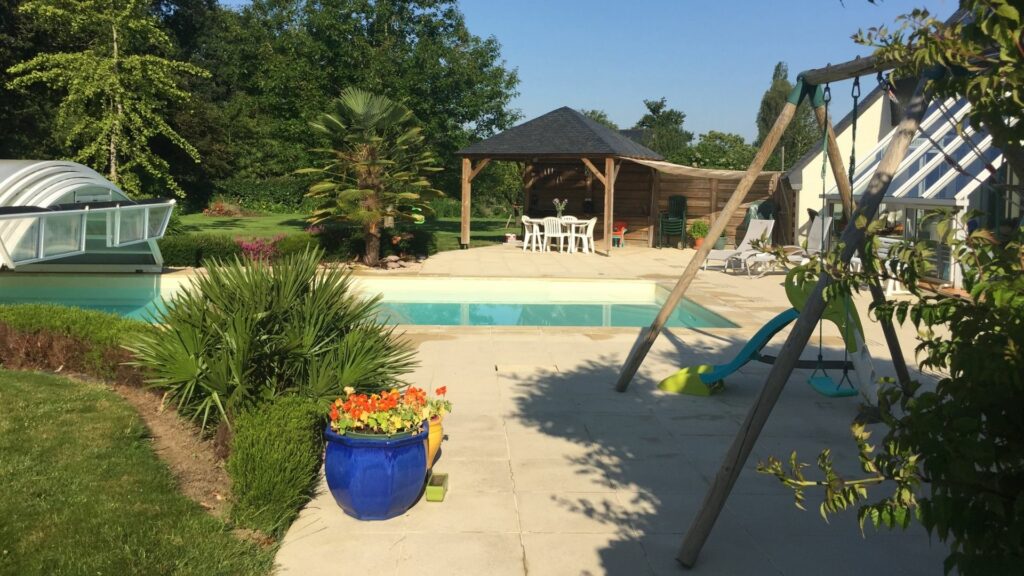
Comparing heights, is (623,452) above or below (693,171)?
below

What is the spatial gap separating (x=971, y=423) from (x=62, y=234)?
12538 millimetres

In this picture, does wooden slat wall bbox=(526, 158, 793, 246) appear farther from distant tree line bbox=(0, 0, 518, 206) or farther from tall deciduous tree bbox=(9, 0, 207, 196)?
tall deciduous tree bbox=(9, 0, 207, 196)

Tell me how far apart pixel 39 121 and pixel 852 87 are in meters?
29.5

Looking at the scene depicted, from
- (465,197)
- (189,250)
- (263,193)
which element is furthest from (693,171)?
(263,193)

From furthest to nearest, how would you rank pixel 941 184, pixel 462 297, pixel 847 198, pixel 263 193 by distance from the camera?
pixel 263 193 → pixel 462 297 → pixel 941 184 → pixel 847 198

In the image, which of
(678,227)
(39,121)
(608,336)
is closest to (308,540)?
(608,336)

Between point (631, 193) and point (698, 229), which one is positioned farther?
point (631, 193)

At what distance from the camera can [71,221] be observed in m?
12.2

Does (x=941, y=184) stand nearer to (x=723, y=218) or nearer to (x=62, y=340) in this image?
(x=723, y=218)

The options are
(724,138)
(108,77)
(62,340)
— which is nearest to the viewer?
(62,340)

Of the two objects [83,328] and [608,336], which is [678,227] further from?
[83,328]

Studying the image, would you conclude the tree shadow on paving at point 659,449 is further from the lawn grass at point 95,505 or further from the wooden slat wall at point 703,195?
the wooden slat wall at point 703,195

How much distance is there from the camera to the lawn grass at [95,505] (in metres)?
4.04

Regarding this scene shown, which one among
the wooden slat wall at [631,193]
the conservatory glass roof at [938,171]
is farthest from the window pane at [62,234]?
the wooden slat wall at [631,193]
